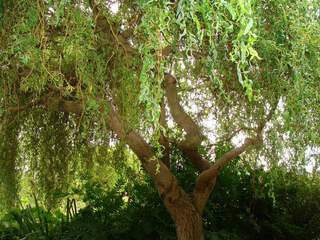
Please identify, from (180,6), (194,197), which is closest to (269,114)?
(194,197)

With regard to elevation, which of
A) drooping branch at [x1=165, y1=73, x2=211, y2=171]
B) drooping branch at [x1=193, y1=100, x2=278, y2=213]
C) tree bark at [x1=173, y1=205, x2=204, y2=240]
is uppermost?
drooping branch at [x1=165, y1=73, x2=211, y2=171]

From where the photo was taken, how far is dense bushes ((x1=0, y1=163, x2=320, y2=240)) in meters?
6.16

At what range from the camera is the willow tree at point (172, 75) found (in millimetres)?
2416

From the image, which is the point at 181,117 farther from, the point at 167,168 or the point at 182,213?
the point at 182,213

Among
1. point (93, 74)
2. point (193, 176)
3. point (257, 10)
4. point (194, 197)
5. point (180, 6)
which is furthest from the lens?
point (193, 176)

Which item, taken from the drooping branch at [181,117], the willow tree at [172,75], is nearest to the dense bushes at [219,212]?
the willow tree at [172,75]

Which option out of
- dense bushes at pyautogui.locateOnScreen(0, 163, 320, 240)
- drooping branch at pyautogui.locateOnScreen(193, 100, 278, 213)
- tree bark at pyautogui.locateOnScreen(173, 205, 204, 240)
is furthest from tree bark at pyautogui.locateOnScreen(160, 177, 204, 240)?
dense bushes at pyautogui.locateOnScreen(0, 163, 320, 240)

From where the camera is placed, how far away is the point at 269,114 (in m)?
3.90

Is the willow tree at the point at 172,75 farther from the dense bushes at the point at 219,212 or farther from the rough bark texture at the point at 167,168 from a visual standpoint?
the dense bushes at the point at 219,212

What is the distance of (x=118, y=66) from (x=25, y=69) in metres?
0.74

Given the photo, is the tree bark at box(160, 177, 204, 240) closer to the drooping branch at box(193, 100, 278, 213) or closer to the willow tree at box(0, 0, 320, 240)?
the willow tree at box(0, 0, 320, 240)

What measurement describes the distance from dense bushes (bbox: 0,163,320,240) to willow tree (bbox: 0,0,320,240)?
0.85m

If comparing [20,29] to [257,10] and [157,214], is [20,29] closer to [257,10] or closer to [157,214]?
[257,10]

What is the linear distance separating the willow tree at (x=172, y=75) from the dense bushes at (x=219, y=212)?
85cm
